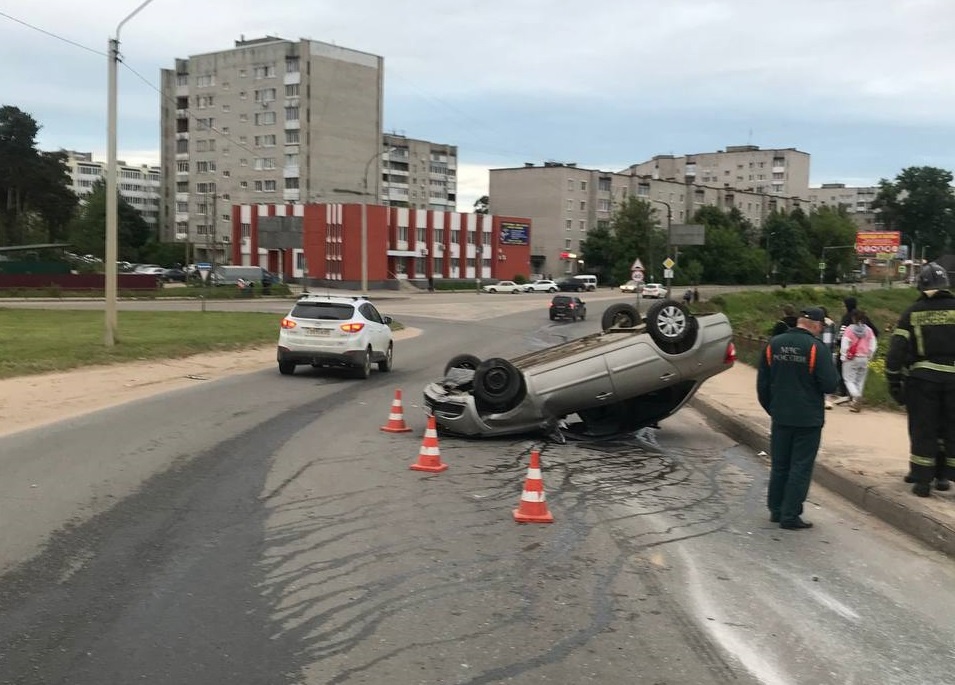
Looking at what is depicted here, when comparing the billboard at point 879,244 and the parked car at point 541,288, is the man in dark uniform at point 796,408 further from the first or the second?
the billboard at point 879,244

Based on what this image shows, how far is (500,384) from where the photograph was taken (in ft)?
33.4

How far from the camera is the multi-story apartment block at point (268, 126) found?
95188 millimetres

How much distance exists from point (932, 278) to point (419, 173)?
12761 centimetres

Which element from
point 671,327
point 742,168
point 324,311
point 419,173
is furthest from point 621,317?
point 742,168

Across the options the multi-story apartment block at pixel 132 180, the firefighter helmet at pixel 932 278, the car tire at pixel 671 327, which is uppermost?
the multi-story apartment block at pixel 132 180

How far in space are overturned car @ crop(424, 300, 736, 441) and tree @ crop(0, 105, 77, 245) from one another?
305ft

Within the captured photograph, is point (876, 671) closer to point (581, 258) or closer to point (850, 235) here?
point (581, 258)

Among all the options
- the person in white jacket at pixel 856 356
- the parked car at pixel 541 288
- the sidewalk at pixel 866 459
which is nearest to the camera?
the sidewalk at pixel 866 459

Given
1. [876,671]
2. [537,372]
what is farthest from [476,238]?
[876,671]

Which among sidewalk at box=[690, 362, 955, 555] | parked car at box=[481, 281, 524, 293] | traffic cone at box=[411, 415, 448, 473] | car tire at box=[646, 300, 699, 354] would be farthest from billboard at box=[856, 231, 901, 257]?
traffic cone at box=[411, 415, 448, 473]

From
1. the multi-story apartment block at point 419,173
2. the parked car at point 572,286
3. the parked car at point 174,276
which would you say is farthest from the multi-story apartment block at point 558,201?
the parked car at point 174,276

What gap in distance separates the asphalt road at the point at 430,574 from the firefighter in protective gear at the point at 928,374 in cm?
75

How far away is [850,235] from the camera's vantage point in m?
130

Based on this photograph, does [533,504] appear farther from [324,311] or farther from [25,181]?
[25,181]
